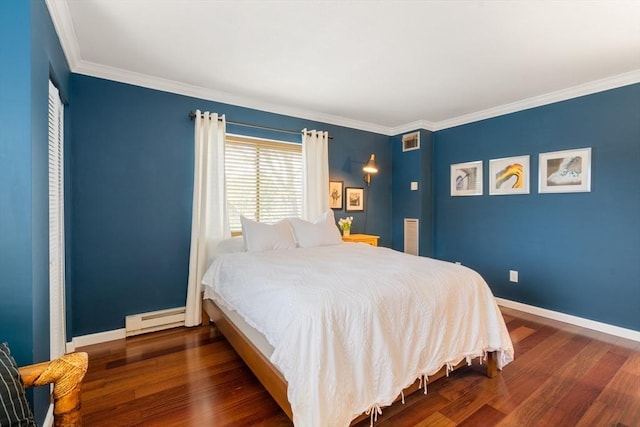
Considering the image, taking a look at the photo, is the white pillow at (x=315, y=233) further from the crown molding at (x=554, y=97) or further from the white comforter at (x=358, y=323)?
the crown molding at (x=554, y=97)

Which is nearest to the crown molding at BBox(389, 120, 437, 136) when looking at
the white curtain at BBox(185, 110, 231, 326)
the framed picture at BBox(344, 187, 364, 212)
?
the framed picture at BBox(344, 187, 364, 212)

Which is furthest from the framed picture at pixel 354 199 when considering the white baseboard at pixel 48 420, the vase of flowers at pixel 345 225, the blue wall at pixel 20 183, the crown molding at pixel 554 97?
the white baseboard at pixel 48 420

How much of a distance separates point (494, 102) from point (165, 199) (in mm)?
3967

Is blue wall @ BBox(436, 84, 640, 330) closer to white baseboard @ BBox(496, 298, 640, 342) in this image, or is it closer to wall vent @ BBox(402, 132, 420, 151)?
white baseboard @ BBox(496, 298, 640, 342)

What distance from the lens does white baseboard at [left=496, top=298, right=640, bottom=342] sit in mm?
2801

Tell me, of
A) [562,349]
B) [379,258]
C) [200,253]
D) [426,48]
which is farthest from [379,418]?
[426,48]

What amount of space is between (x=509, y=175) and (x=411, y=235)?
1.56m

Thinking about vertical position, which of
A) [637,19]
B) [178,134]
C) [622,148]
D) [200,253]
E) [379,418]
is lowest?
[379,418]

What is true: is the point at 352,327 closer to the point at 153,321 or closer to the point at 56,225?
the point at 56,225

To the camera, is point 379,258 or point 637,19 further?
point 379,258

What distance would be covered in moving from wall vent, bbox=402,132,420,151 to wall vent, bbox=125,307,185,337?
385 centimetres

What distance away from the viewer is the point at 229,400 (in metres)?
1.88

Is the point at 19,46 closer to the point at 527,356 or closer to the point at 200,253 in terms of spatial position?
the point at 200,253

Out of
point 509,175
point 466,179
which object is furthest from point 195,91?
point 509,175
